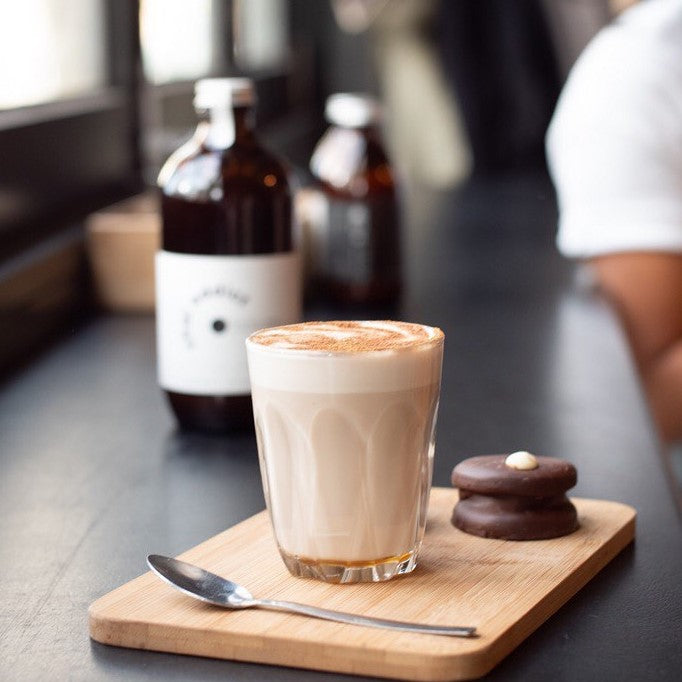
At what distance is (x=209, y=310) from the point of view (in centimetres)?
99

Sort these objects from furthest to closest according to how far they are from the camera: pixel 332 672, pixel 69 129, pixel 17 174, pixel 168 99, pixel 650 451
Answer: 1. pixel 168 99
2. pixel 69 129
3. pixel 17 174
4. pixel 650 451
5. pixel 332 672

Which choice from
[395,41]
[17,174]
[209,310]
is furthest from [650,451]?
[395,41]

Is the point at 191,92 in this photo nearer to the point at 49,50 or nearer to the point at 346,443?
the point at 49,50

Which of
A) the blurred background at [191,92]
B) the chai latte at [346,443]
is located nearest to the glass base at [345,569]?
the chai latte at [346,443]

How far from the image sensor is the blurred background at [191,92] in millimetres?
1548

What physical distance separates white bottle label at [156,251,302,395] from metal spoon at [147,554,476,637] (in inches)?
13.4

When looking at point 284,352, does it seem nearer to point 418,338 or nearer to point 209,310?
point 418,338

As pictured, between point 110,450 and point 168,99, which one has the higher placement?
point 168,99

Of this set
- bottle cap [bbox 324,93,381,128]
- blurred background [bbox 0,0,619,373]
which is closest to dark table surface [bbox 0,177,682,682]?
blurred background [bbox 0,0,619,373]

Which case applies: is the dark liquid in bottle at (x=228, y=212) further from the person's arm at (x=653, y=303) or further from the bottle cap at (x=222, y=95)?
the person's arm at (x=653, y=303)

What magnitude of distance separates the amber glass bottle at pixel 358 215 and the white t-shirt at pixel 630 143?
1.04 feet

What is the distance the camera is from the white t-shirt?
174 centimetres

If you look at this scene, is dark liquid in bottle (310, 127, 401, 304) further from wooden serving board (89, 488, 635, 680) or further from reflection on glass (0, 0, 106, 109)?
wooden serving board (89, 488, 635, 680)

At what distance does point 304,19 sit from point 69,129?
251 centimetres
